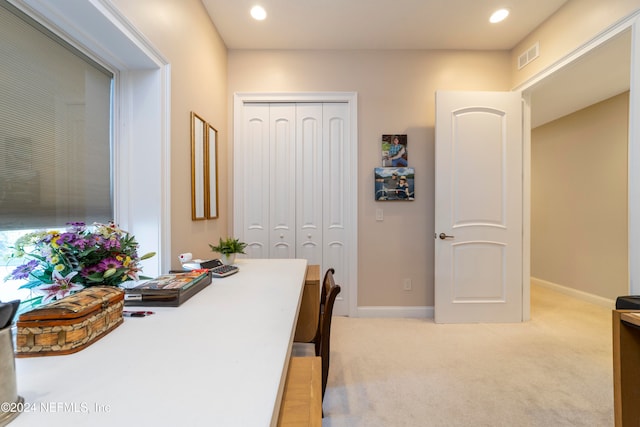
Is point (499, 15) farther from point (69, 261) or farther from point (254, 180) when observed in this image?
point (69, 261)

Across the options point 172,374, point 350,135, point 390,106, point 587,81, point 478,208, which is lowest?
point 172,374

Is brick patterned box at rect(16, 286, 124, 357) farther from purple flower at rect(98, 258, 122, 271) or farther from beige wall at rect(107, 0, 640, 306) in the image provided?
beige wall at rect(107, 0, 640, 306)

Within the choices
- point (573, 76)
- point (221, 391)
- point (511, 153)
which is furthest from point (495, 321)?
point (221, 391)

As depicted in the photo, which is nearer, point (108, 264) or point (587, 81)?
point (108, 264)

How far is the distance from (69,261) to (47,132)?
557 mm

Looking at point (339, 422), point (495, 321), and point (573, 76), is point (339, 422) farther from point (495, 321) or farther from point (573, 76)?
point (573, 76)

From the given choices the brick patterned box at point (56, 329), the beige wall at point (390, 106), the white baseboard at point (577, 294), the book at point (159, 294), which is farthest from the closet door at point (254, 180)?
the white baseboard at point (577, 294)

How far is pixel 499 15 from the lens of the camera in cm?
222

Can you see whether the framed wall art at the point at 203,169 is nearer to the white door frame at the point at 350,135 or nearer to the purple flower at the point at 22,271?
the white door frame at the point at 350,135

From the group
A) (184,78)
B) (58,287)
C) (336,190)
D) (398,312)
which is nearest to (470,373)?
(398,312)

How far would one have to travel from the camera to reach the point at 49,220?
104 cm

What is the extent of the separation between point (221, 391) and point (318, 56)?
2.94 meters

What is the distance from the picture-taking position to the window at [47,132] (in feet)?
2.95

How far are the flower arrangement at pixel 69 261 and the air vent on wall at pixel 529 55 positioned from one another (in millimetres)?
3417
